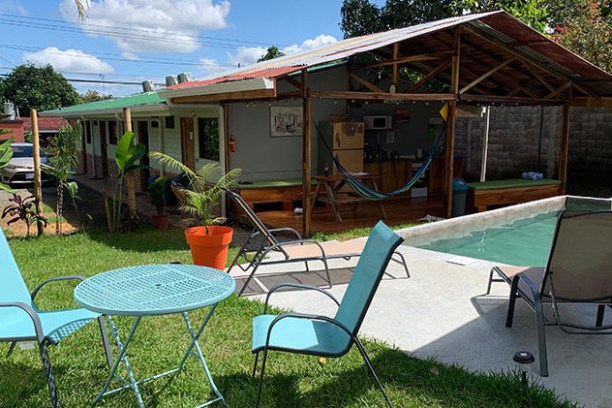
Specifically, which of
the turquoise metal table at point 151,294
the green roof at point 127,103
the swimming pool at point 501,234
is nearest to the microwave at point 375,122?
the swimming pool at point 501,234

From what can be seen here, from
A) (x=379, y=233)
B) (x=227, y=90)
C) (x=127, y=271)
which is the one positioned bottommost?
(x=127, y=271)

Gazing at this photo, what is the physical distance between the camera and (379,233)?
131 inches

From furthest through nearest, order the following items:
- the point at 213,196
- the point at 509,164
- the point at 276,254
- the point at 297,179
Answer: the point at 509,164, the point at 297,179, the point at 276,254, the point at 213,196

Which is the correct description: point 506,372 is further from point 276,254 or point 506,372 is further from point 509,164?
point 509,164

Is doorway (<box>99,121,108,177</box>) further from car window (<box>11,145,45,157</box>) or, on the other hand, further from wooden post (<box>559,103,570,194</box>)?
wooden post (<box>559,103,570,194</box>)

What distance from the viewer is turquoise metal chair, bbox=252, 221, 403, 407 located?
2.90 meters

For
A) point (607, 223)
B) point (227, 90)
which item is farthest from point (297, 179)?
point (607, 223)

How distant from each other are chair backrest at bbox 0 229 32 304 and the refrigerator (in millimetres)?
8019

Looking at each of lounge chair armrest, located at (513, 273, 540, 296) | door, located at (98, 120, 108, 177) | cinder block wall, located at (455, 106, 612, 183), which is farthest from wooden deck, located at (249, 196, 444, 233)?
door, located at (98, 120, 108, 177)

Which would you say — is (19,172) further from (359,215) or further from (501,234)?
(501,234)

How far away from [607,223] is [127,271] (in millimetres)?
3278

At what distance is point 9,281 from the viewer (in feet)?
11.6

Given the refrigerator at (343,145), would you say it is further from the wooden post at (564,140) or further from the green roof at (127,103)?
the wooden post at (564,140)

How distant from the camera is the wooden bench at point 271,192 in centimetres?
977
